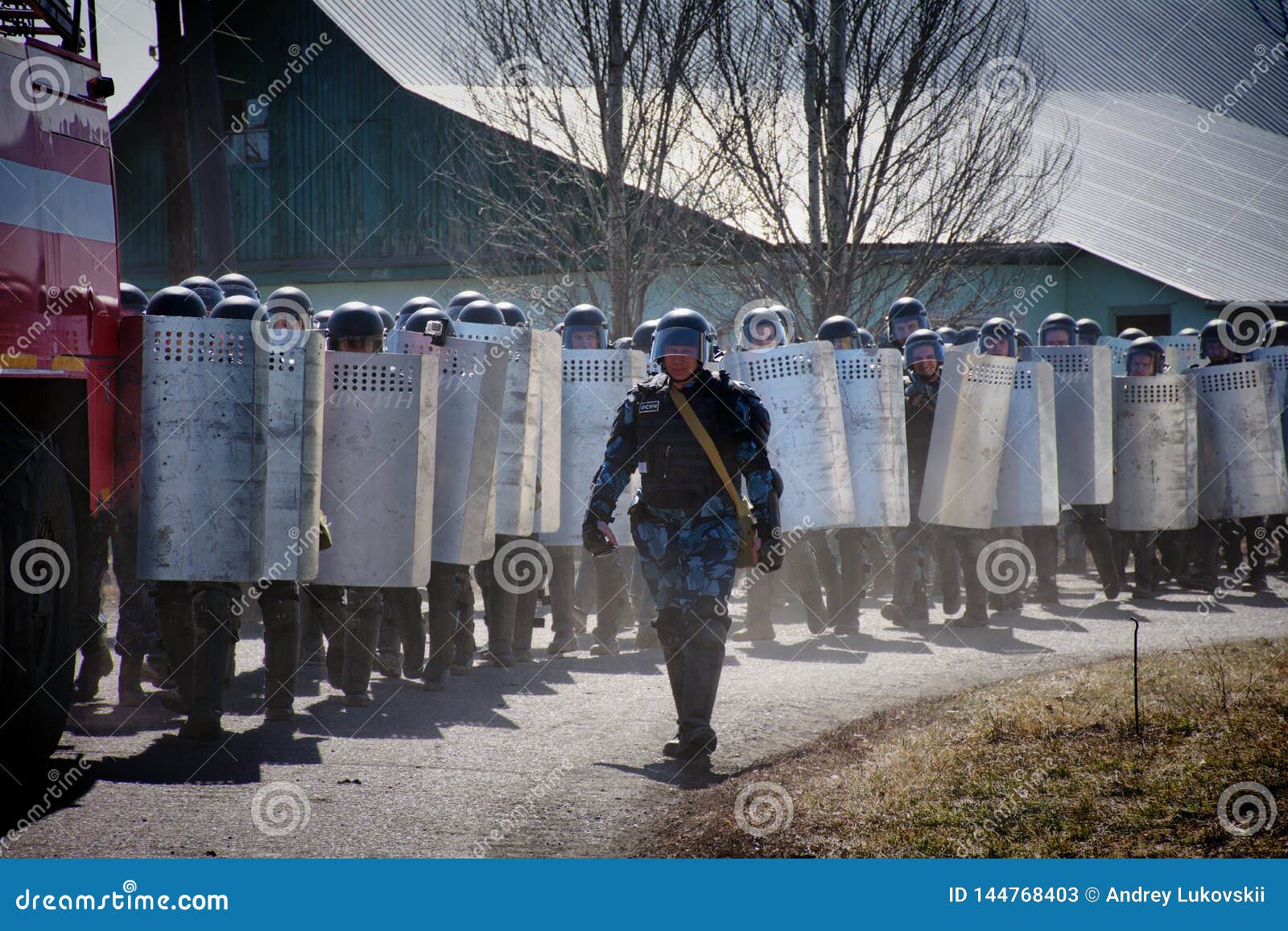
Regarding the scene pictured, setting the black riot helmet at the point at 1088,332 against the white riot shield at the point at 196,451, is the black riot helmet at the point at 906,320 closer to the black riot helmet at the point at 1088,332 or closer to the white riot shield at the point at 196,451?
the black riot helmet at the point at 1088,332

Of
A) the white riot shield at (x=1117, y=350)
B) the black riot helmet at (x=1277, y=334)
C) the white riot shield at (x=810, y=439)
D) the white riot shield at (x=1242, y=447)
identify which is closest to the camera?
the white riot shield at (x=810, y=439)

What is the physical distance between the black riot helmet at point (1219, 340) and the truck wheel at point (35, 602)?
11.1 m

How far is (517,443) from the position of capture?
9516 millimetres

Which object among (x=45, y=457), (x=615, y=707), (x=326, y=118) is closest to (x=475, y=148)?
(x=326, y=118)

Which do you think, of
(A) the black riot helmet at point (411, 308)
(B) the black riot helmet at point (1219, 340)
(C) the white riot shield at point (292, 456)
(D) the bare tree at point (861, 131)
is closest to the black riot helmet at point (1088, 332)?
(B) the black riot helmet at point (1219, 340)

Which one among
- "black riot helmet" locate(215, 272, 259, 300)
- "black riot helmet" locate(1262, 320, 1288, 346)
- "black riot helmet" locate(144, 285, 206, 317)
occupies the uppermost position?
"black riot helmet" locate(1262, 320, 1288, 346)

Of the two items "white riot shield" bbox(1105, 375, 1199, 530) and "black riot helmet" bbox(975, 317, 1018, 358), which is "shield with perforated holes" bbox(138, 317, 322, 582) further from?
"white riot shield" bbox(1105, 375, 1199, 530)

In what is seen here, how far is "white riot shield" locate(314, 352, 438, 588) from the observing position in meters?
8.09

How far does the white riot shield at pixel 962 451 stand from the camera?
1183 centimetres

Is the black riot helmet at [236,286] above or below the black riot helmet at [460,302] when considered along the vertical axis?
below

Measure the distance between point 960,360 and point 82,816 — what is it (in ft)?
26.8

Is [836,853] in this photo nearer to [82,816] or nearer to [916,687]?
[82,816]

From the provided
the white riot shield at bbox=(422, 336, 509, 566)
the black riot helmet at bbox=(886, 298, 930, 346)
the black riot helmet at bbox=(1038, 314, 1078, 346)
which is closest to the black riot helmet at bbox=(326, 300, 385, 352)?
the white riot shield at bbox=(422, 336, 509, 566)

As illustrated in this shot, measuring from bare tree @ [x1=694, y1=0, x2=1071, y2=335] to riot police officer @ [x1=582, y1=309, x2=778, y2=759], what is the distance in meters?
9.87
